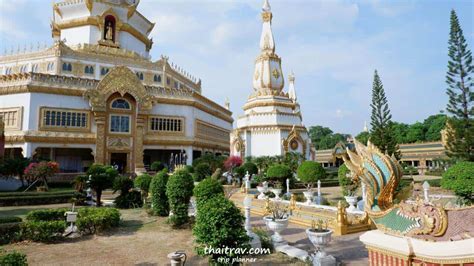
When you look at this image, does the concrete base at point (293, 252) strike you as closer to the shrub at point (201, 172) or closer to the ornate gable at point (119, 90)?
the shrub at point (201, 172)

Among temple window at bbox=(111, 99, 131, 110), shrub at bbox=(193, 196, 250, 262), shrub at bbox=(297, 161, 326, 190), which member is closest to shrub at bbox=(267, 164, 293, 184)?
shrub at bbox=(297, 161, 326, 190)

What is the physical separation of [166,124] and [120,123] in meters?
4.25

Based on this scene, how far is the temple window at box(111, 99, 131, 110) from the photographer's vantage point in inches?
1070

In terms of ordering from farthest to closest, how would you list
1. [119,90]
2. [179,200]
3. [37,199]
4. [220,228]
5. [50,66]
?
1. [50,66]
2. [119,90]
3. [37,199]
4. [179,200]
5. [220,228]

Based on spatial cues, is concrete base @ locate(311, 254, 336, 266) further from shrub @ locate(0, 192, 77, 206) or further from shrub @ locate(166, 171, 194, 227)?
shrub @ locate(0, 192, 77, 206)

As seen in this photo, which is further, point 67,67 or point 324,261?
point 67,67

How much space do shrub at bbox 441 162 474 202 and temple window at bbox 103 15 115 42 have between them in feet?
108

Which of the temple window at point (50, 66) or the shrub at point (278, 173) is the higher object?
the temple window at point (50, 66)

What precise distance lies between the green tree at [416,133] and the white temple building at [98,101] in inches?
1769

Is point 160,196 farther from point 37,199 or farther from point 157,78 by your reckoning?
point 157,78

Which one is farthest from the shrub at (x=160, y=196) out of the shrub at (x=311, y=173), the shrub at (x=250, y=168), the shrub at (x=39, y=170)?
the shrub at (x=250, y=168)

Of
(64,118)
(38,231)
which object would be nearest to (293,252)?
(38,231)

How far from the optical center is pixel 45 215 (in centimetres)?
966

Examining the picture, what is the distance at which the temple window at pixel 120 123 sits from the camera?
27031 mm
